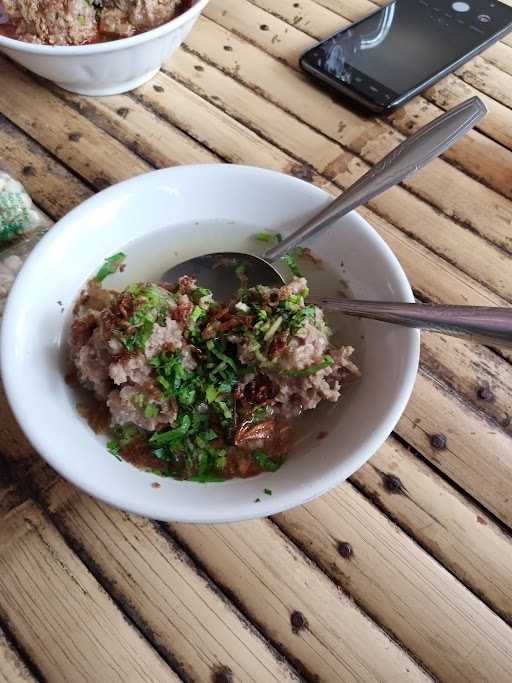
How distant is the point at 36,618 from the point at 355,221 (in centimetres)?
74

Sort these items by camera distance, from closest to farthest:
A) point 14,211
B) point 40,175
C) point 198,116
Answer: point 14,211
point 40,175
point 198,116

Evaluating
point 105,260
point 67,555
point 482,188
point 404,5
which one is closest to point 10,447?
point 67,555

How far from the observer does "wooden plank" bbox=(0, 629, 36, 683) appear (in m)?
0.80

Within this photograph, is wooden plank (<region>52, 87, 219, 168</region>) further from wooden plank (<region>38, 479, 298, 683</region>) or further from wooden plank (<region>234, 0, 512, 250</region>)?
wooden plank (<region>38, 479, 298, 683</region>)

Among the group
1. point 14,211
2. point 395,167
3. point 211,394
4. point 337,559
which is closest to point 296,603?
point 337,559

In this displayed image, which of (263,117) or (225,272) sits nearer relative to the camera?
(225,272)

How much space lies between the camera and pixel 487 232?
1222 mm

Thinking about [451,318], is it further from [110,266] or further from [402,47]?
[402,47]

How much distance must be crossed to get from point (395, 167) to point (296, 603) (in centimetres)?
71

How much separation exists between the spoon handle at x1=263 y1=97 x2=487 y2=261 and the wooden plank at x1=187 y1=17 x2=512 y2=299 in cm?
21

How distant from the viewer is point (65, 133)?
4.42 ft

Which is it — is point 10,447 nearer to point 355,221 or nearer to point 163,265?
point 163,265

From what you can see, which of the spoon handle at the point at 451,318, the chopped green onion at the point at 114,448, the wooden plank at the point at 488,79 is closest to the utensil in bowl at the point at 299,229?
the spoon handle at the point at 451,318

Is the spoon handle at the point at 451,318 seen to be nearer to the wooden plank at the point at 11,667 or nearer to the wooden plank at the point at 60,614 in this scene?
the wooden plank at the point at 60,614
